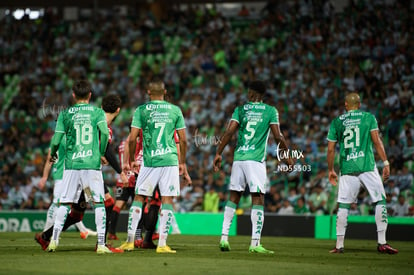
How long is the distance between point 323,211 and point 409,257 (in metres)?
8.13

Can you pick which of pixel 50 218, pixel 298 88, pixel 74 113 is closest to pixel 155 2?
pixel 298 88

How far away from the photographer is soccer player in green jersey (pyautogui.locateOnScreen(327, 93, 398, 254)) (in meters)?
12.7

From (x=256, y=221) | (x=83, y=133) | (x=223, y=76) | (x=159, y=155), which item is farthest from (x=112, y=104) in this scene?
(x=223, y=76)

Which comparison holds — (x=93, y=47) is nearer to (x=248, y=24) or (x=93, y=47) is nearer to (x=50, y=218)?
(x=248, y=24)

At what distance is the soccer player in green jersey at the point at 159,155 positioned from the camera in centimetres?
1178

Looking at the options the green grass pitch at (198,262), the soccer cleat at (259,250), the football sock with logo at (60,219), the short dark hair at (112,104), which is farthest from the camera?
the short dark hair at (112,104)

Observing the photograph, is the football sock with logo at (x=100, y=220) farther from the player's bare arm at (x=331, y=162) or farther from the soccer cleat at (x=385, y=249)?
the soccer cleat at (x=385, y=249)

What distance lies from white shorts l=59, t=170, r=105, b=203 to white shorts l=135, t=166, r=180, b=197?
676mm

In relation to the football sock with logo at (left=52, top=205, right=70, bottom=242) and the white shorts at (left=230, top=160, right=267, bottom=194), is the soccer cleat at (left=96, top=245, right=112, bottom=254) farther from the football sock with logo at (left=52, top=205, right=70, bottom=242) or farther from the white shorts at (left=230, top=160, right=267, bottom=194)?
the white shorts at (left=230, top=160, right=267, bottom=194)

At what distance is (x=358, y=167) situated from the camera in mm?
12750

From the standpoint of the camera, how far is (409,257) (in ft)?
39.7

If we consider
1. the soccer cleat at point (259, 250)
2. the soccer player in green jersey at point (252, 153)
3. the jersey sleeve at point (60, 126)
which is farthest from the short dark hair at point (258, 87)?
the jersey sleeve at point (60, 126)

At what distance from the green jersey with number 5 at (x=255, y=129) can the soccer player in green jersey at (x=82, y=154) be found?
7.28 ft

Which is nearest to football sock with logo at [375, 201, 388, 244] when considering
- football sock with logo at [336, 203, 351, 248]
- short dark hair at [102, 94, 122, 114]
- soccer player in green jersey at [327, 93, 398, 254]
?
soccer player in green jersey at [327, 93, 398, 254]
